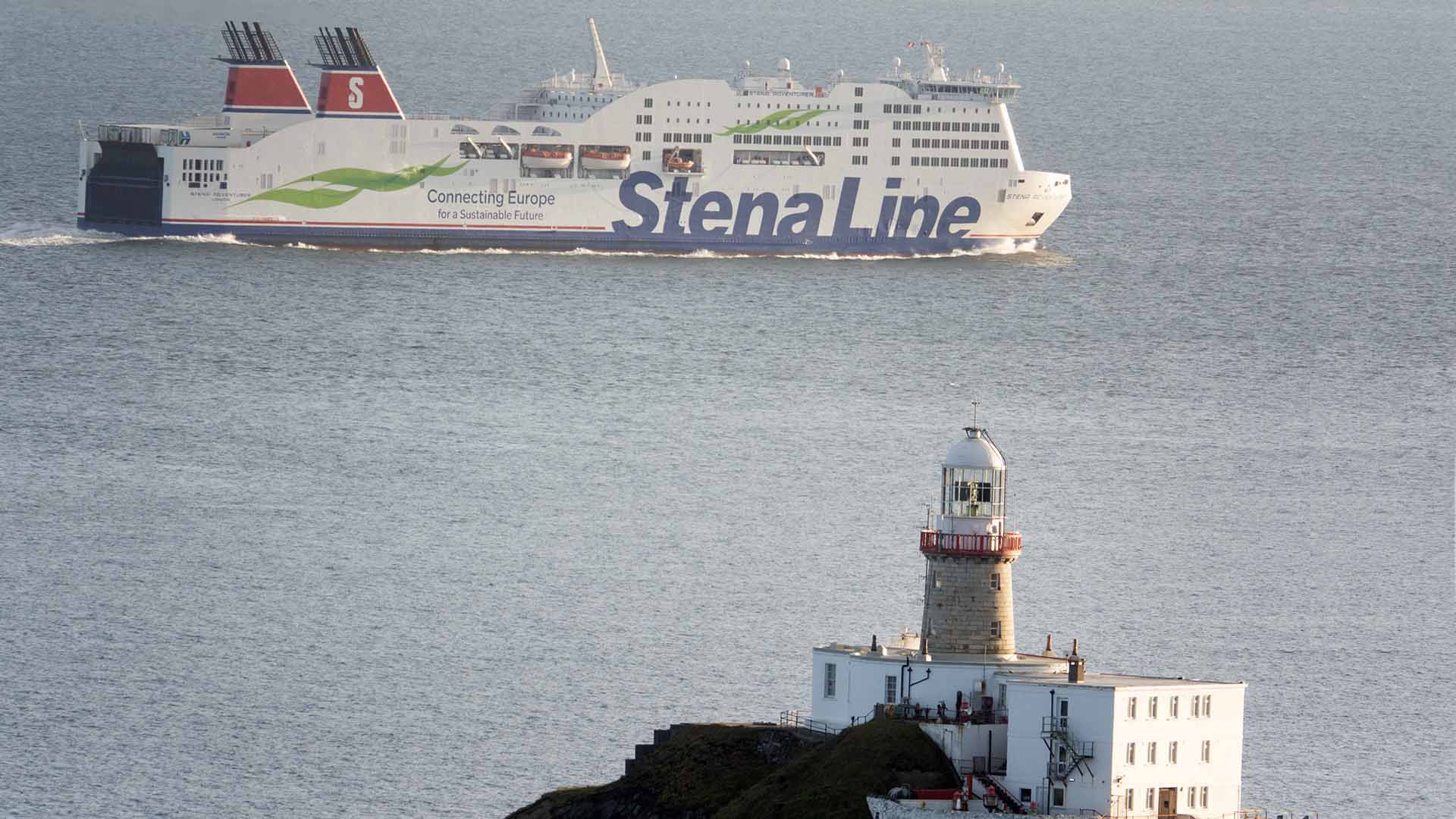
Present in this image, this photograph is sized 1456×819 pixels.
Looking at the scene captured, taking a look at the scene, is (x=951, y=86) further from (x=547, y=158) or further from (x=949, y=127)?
(x=547, y=158)

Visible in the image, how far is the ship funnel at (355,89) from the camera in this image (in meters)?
101

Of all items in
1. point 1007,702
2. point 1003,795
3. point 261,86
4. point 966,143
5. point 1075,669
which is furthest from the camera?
point 966,143

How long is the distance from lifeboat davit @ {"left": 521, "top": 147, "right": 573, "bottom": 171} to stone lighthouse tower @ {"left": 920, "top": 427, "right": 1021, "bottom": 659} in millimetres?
60869

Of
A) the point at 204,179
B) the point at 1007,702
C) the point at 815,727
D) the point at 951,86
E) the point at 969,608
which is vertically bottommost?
the point at 815,727

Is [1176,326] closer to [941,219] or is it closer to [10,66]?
[941,219]

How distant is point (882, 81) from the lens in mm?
104562

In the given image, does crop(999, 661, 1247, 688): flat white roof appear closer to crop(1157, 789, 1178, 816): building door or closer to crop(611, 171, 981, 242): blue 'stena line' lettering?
crop(1157, 789, 1178, 816): building door

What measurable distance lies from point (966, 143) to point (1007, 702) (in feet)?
214

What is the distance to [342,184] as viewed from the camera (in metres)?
99.9

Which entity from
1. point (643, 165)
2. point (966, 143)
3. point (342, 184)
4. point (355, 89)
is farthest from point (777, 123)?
point (342, 184)

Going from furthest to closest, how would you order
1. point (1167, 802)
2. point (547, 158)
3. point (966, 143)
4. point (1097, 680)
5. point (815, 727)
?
point (966, 143) → point (547, 158) → point (815, 727) → point (1097, 680) → point (1167, 802)

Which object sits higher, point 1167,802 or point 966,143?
point 966,143

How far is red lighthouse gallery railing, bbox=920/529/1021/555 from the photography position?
4062 centimetres

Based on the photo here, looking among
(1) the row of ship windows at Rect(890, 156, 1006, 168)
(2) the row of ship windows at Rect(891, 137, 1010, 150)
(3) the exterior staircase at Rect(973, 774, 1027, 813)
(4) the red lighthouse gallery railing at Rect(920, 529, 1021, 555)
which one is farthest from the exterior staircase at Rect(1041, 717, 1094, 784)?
(2) the row of ship windows at Rect(891, 137, 1010, 150)
